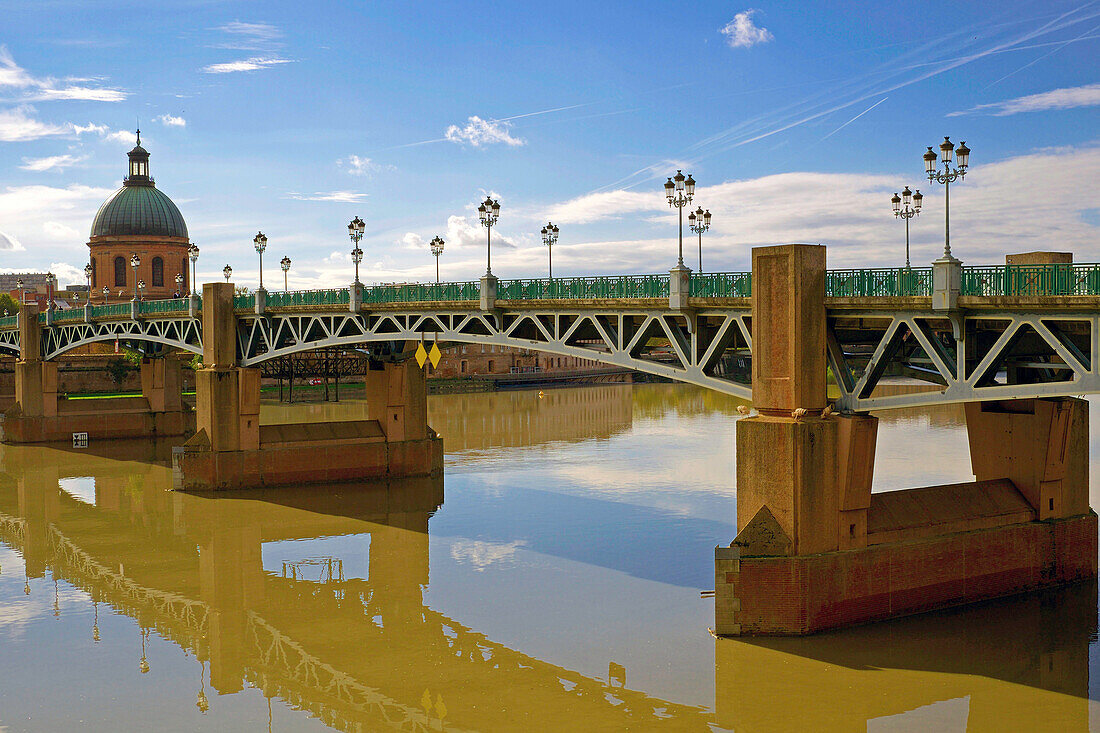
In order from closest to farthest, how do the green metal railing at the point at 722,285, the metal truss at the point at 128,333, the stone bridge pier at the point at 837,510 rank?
1. the stone bridge pier at the point at 837,510
2. the green metal railing at the point at 722,285
3. the metal truss at the point at 128,333

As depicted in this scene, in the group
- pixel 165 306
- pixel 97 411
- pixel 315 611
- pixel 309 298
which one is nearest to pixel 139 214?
pixel 97 411

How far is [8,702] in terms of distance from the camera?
62.3 feet

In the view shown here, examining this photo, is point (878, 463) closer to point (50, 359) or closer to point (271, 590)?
point (271, 590)

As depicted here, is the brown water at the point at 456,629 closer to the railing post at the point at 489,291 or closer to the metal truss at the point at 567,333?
the metal truss at the point at 567,333

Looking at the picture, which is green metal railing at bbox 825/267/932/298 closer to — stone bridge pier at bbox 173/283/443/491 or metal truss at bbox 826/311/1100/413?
metal truss at bbox 826/311/1100/413

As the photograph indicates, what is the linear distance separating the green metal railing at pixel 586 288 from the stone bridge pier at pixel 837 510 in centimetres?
514

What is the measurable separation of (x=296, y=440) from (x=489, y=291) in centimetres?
1436

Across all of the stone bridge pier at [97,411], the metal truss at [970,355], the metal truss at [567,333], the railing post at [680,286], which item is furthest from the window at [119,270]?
the metal truss at [970,355]

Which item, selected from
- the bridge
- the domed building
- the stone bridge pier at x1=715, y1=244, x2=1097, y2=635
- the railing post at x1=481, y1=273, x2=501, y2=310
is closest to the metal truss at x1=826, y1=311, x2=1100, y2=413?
the bridge

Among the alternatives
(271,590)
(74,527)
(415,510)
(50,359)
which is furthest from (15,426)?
(271,590)

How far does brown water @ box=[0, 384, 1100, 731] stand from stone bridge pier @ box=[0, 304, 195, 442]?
71.3 ft

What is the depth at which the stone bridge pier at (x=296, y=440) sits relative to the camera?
43000 mm

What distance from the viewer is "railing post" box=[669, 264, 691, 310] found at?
26484mm

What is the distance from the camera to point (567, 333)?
31.6m
